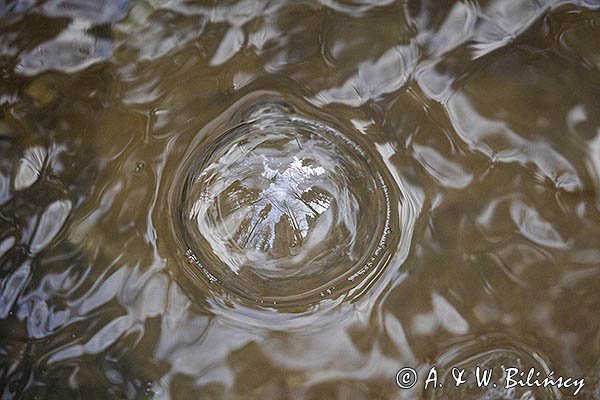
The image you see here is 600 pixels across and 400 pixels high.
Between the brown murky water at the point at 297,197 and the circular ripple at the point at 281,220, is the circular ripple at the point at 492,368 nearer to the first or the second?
the brown murky water at the point at 297,197

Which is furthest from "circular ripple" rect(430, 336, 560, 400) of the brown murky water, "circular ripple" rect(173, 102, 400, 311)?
"circular ripple" rect(173, 102, 400, 311)

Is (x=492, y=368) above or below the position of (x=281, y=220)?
below

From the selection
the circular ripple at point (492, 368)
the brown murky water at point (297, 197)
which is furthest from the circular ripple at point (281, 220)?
the circular ripple at point (492, 368)

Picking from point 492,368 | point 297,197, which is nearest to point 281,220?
point 297,197

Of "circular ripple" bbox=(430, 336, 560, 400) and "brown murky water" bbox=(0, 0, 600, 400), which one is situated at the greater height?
"brown murky water" bbox=(0, 0, 600, 400)

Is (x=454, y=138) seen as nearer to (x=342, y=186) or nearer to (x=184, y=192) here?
(x=342, y=186)

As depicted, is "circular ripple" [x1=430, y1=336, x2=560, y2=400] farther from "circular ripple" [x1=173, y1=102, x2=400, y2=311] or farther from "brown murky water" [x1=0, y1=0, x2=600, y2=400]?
"circular ripple" [x1=173, y1=102, x2=400, y2=311]

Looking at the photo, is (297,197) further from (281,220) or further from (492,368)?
(492,368)
